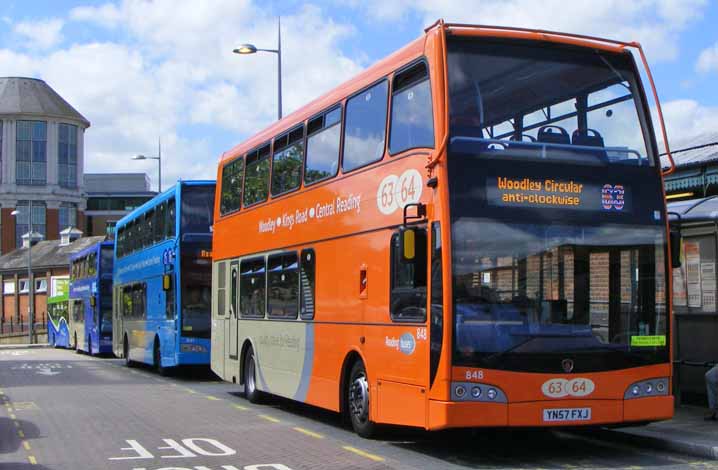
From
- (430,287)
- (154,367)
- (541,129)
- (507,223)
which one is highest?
(541,129)

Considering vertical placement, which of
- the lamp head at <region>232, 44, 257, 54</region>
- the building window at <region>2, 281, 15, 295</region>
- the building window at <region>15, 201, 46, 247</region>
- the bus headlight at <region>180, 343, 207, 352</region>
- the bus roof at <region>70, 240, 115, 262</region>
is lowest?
the bus headlight at <region>180, 343, 207, 352</region>

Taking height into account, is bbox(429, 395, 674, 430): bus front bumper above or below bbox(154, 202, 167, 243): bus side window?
below

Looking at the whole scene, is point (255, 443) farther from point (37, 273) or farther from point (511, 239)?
point (37, 273)

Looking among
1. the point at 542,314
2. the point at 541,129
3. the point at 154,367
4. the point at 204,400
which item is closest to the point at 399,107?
the point at 541,129

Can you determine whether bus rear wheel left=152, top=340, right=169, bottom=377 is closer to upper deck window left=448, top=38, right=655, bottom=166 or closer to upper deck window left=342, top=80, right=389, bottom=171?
upper deck window left=342, top=80, right=389, bottom=171

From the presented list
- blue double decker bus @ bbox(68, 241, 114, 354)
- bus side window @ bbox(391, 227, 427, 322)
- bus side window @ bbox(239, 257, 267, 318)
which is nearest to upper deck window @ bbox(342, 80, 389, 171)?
bus side window @ bbox(391, 227, 427, 322)

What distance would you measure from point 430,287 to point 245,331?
A: 794cm

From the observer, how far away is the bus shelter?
14281 millimetres

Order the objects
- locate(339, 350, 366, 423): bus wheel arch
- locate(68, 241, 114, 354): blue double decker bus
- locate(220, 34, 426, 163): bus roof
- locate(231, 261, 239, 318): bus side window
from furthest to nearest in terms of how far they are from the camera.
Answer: locate(68, 241, 114, 354): blue double decker bus, locate(231, 261, 239, 318): bus side window, locate(339, 350, 366, 423): bus wheel arch, locate(220, 34, 426, 163): bus roof

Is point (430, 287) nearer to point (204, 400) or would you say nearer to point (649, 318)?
point (649, 318)

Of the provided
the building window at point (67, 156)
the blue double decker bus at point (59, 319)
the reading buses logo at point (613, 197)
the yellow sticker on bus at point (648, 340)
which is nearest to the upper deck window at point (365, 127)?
the reading buses logo at point (613, 197)

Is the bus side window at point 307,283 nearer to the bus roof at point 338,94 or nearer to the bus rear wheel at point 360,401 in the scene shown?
the bus rear wheel at point 360,401

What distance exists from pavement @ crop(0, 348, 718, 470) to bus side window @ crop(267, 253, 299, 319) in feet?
5.19

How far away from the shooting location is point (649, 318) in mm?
10781
